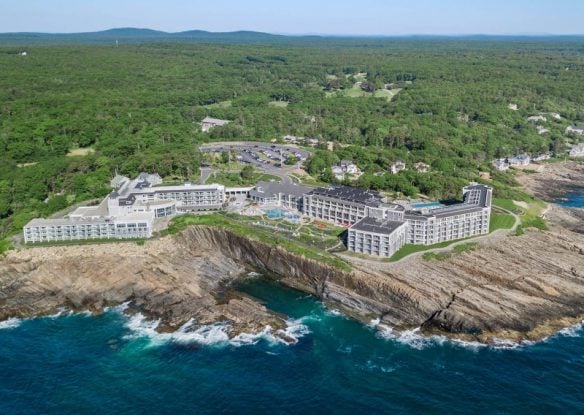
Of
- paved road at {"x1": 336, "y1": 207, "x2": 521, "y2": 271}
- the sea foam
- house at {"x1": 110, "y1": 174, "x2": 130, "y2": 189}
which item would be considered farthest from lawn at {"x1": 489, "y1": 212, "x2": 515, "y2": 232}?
the sea foam

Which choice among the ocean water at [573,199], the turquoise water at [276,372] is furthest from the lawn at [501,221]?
the ocean water at [573,199]

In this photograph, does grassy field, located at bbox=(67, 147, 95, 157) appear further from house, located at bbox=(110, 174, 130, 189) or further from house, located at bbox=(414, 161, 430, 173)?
house, located at bbox=(414, 161, 430, 173)

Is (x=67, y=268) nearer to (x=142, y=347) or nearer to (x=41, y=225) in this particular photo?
(x=41, y=225)

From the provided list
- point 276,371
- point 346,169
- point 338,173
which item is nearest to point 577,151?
point 346,169

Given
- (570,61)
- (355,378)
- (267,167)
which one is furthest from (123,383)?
(570,61)

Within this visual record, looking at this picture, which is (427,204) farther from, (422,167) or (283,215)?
(422,167)

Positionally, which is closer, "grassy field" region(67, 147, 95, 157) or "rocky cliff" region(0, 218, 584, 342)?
"rocky cliff" region(0, 218, 584, 342)

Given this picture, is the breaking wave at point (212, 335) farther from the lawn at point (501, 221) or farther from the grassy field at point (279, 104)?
the grassy field at point (279, 104)
